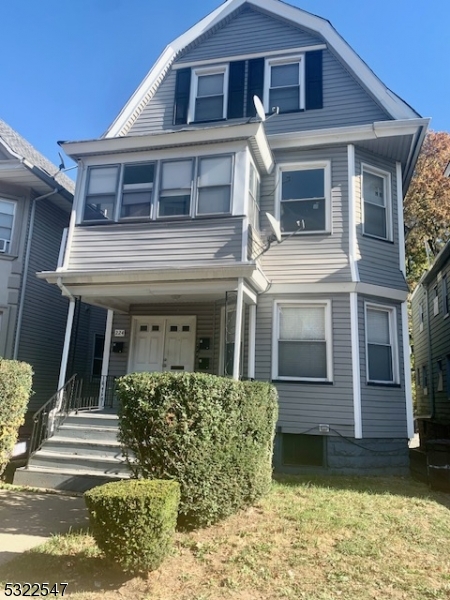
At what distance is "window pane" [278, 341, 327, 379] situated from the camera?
8932 mm

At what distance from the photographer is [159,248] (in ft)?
29.2

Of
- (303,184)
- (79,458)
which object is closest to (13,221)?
(79,458)

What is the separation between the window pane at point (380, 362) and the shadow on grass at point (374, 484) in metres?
1.96

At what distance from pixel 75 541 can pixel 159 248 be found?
557 cm

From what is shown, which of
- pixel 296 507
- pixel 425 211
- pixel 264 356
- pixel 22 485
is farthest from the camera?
pixel 425 211

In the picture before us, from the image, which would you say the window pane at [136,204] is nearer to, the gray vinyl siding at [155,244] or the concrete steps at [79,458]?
the gray vinyl siding at [155,244]

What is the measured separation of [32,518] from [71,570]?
1.83m

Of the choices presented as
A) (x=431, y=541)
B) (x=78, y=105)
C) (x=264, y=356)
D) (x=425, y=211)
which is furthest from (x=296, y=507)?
(x=425, y=211)

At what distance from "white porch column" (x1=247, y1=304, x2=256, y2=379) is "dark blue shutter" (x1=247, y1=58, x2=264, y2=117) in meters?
4.96

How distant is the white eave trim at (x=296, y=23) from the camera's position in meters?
9.85

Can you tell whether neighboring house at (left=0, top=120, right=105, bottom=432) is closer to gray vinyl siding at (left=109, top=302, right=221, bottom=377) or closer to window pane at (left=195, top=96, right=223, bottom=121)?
gray vinyl siding at (left=109, top=302, right=221, bottom=377)

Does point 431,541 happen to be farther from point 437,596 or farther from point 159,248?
point 159,248

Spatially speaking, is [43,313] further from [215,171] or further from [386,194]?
[386,194]

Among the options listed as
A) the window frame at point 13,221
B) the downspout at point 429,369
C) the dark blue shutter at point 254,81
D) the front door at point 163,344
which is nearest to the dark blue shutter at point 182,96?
the dark blue shutter at point 254,81
